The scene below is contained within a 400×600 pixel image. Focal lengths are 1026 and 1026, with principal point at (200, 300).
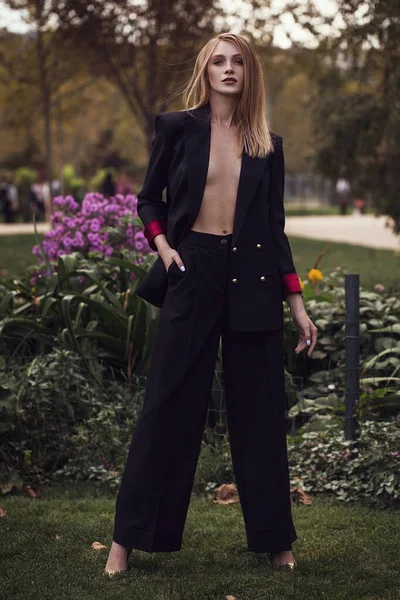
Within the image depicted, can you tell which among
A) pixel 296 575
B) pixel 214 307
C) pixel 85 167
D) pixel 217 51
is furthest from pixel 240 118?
pixel 85 167

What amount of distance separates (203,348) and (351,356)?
5.33 feet

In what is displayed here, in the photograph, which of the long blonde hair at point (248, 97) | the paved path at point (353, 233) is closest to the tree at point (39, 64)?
the paved path at point (353, 233)

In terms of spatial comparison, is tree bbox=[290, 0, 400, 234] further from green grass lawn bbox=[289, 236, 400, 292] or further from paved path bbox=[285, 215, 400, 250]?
paved path bbox=[285, 215, 400, 250]

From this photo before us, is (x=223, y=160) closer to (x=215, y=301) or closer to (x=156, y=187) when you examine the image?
(x=156, y=187)

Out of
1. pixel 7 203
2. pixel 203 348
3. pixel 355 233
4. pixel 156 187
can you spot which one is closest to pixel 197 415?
pixel 203 348

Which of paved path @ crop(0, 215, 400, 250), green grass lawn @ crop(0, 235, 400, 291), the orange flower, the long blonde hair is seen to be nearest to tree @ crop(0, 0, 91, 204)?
paved path @ crop(0, 215, 400, 250)

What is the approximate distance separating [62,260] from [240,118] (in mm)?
2775

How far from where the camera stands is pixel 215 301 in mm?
3639

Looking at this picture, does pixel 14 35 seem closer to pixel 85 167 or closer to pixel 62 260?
pixel 62 260

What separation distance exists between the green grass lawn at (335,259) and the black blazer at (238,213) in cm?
777

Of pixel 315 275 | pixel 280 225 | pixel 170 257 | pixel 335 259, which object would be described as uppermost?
pixel 280 225

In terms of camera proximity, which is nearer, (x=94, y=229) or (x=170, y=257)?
(x=170, y=257)

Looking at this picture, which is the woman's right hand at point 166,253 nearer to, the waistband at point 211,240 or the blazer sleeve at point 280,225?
the waistband at point 211,240

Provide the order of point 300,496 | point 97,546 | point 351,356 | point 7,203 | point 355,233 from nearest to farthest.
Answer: point 97,546 → point 300,496 → point 351,356 → point 355,233 → point 7,203
